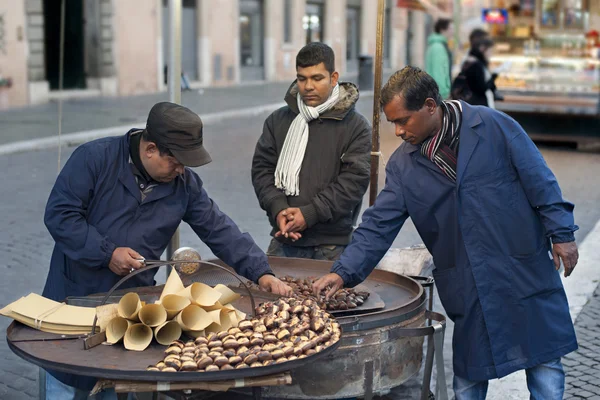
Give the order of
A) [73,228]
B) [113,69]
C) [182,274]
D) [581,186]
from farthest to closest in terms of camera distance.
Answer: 1. [113,69]
2. [581,186]
3. [182,274]
4. [73,228]

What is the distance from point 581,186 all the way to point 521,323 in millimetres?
7987

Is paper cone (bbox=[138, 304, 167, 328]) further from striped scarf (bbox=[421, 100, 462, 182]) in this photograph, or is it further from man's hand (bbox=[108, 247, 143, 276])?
striped scarf (bbox=[421, 100, 462, 182])

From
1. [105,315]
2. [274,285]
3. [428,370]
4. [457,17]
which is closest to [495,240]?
[428,370]

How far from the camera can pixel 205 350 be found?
305cm

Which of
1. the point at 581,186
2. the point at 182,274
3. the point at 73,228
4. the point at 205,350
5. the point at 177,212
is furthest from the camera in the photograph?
the point at 581,186

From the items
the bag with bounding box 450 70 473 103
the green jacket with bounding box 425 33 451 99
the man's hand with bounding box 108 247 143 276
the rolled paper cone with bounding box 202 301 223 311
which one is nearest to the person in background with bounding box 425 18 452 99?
the green jacket with bounding box 425 33 451 99

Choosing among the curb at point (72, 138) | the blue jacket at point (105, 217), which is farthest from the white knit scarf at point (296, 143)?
the curb at point (72, 138)

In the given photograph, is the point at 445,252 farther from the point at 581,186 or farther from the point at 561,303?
the point at 581,186

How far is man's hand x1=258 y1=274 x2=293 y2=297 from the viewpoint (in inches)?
152

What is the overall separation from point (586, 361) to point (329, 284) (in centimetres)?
242

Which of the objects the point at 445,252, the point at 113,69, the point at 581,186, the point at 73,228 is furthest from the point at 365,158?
the point at 113,69

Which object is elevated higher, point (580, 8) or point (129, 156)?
point (580, 8)

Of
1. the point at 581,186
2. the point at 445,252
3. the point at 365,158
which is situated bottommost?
the point at 581,186

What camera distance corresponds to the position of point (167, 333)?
3291mm
